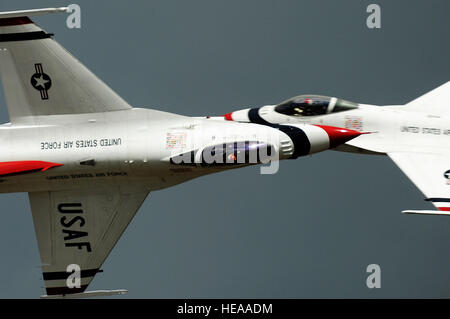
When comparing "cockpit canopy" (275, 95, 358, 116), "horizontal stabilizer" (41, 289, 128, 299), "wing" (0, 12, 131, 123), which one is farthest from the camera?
"cockpit canopy" (275, 95, 358, 116)

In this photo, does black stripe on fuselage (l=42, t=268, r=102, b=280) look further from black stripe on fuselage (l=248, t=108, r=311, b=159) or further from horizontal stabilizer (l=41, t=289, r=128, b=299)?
black stripe on fuselage (l=248, t=108, r=311, b=159)

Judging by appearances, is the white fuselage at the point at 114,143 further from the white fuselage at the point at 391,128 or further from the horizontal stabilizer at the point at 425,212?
the white fuselage at the point at 391,128

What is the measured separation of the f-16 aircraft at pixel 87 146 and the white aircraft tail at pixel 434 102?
225 inches

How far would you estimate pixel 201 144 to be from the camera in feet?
77.2

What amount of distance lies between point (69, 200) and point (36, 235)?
1.57m

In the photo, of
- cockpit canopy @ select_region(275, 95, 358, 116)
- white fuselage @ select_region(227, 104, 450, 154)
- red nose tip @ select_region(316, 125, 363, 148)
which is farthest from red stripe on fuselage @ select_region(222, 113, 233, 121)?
red nose tip @ select_region(316, 125, 363, 148)

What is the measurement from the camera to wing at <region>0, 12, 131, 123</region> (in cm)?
2483

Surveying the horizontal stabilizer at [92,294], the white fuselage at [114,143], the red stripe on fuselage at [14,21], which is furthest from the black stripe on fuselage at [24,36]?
the horizontal stabilizer at [92,294]

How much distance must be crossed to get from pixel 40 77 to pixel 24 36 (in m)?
1.16

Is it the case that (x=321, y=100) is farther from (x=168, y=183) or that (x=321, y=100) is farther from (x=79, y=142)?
(x=79, y=142)

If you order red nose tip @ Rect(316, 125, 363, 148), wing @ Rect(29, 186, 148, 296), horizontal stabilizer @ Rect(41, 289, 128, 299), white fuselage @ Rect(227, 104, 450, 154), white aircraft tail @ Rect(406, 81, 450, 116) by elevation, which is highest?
red nose tip @ Rect(316, 125, 363, 148)

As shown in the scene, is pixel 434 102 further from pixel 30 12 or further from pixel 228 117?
pixel 30 12

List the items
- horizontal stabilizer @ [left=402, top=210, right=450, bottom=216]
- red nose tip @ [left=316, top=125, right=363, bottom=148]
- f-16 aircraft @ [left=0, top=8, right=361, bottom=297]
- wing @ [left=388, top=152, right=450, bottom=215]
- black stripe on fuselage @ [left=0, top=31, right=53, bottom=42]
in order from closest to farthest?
1. horizontal stabilizer @ [left=402, top=210, right=450, bottom=216]
2. f-16 aircraft @ [left=0, top=8, right=361, bottom=297]
3. red nose tip @ [left=316, top=125, right=363, bottom=148]
4. black stripe on fuselage @ [left=0, top=31, right=53, bottom=42]
5. wing @ [left=388, top=152, right=450, bottom=215]

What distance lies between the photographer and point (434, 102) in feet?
96.5
